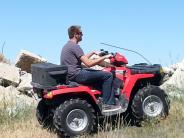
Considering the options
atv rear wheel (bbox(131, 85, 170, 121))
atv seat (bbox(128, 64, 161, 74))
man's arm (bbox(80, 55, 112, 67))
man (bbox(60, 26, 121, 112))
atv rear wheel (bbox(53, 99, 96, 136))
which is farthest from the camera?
atv seat (bbox(128, 64, 161, 74))

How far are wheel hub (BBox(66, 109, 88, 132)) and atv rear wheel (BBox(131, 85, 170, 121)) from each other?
46.3 inches

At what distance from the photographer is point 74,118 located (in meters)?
10.9

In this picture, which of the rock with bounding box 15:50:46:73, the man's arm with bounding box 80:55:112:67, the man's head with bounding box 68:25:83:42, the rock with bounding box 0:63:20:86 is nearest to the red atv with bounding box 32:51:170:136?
the man's arm with bounding box 80:55:112:67

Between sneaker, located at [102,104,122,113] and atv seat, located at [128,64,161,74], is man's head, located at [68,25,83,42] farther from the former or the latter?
sneaker, located at [102,104,122,113]

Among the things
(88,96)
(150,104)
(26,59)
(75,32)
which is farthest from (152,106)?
(26,59)

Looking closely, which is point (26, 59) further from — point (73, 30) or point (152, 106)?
point (152, 106)

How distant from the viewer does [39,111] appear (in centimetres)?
1176

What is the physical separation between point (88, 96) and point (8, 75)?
6.58 metres

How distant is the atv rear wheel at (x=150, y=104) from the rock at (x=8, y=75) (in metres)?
6.30

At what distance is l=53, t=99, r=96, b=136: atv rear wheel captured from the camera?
1064 cm

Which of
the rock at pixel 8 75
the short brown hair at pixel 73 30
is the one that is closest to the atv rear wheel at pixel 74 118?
the short brown hair at pixel 73 30

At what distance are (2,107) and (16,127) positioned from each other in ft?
4.12

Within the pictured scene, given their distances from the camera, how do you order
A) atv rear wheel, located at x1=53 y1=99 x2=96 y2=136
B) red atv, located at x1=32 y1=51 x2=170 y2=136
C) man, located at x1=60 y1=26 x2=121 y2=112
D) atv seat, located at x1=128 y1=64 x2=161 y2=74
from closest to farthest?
atv rear wheel, located at x1=53 y1=99 x2=96 y2=136 → red atv, located at x1=32 y1=51 x2=170 y2=136 → man, located at x1=60 y1=26 x2=121 y2=112 → atv seat, located at x1=128 y1=64 x2=161 y2=74

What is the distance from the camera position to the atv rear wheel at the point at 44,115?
11680mm
